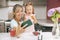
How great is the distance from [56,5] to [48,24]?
263mm

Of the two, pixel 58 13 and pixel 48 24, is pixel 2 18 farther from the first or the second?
pixel 58 13

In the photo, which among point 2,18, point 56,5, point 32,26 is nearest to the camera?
point 32,26

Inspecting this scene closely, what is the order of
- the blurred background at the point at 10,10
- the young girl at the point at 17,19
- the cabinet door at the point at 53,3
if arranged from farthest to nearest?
the cabinet door at the point at 53,3, the blurred background at the point at 10,10, the young girl at the point at 17,19

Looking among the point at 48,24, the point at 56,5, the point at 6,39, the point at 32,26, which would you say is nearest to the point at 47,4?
the point at 56,5

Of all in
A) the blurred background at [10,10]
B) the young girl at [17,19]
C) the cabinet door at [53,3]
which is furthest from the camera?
the cabinet door at [53,3]

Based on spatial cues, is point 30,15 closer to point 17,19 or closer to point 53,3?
point 17,19

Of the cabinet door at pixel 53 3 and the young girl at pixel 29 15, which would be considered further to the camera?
the cabinet door at pixel 53 3

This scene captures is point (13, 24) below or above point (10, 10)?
below

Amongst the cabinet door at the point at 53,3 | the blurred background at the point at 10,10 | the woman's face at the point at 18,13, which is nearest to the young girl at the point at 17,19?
the woman's face at the point at 18,13

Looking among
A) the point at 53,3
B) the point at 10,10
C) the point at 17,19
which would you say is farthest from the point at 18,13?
the point at 53,3

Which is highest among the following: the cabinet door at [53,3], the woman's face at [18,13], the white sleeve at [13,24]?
the cabinet door at [53,3]

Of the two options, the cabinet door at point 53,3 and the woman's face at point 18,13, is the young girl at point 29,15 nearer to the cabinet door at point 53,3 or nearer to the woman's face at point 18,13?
the woman's face at point 18,13

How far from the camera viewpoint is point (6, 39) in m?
1.36

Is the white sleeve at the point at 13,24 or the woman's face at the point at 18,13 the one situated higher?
the woman's face at the point at 18,13
